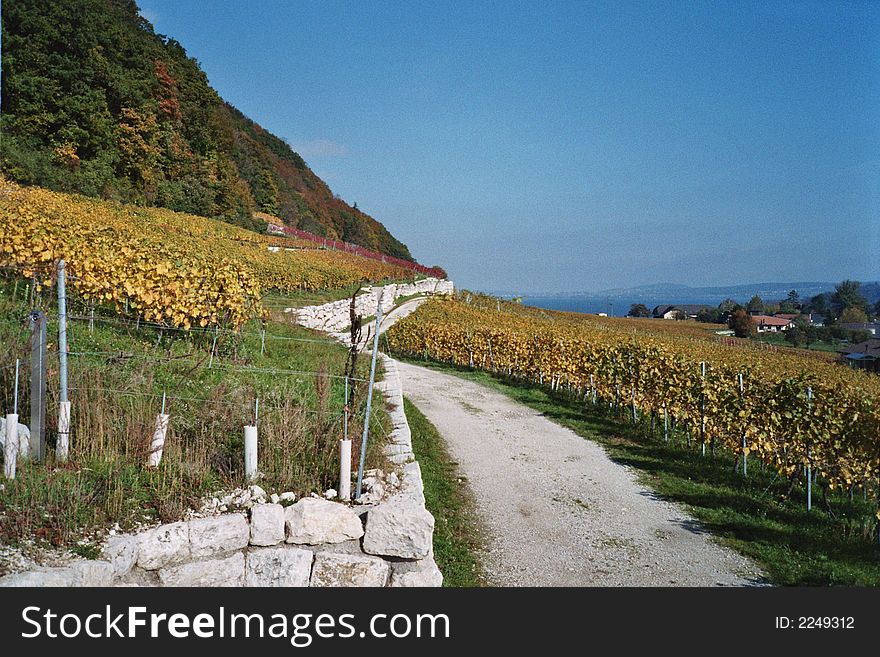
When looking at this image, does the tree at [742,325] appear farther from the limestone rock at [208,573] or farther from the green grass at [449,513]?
the limestone rock at [208,573]

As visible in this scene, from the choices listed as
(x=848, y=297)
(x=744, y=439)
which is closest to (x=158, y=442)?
(x=744, y=439)

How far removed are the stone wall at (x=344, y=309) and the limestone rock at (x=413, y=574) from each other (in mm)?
A: 5267

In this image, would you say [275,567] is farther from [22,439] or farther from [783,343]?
[783,343]

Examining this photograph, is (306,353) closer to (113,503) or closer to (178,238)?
(113,503)

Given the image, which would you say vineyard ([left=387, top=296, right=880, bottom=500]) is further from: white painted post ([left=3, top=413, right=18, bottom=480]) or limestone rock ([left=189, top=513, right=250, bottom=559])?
white painted post ([left=3, top=413, right=18, bottom=480])

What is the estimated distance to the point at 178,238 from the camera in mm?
20812

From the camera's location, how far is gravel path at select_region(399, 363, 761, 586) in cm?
507

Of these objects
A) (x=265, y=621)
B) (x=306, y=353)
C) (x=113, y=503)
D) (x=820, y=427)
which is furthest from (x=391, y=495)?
(x=820, y=427)

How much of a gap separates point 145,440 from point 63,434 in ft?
1.91

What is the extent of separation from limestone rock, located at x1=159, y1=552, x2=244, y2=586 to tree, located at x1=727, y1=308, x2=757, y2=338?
71.3 m

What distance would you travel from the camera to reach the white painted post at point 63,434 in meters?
4.43

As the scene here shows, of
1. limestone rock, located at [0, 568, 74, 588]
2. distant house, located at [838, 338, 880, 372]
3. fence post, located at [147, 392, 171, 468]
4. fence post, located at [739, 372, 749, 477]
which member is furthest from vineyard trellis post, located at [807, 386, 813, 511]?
distant house, located at [838, 338, 880, 372]

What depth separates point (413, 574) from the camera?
428cm

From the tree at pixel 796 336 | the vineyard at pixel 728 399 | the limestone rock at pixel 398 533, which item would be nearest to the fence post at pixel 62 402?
the limestone rock at pixel 398 533
